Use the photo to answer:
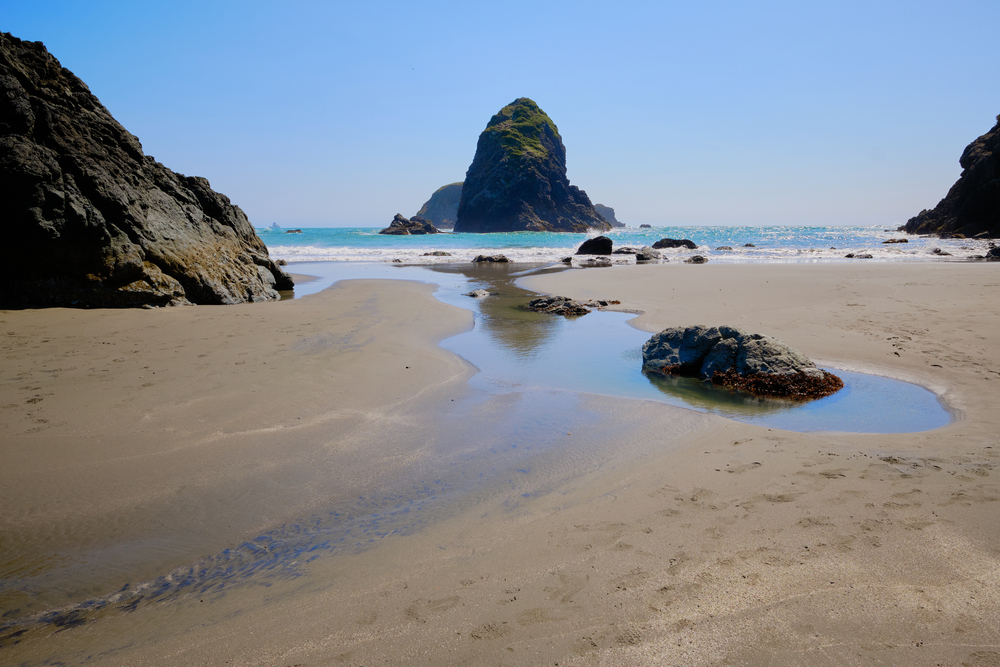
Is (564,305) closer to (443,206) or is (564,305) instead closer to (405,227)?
(405,227)

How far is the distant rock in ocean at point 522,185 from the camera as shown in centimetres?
10594

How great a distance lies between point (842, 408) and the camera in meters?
5.68

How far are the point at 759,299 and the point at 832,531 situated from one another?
10858mm

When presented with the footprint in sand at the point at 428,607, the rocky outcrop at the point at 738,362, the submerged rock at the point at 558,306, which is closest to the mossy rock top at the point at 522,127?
the submerged rock at the point at 558,306

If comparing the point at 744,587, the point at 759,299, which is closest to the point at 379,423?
the point at 744,587

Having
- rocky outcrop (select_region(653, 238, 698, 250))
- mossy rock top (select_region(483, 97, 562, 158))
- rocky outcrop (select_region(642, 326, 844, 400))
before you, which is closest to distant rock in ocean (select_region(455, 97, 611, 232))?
mossy rock top (select_region(483, 97, 562, 158))

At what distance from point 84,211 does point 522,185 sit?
332 ft

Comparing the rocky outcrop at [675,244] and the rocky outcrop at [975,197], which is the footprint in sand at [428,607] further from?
the rocky outcrop at [975,197]

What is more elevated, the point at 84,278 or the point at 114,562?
the point at 84,278

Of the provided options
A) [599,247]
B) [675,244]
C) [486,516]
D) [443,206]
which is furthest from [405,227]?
[486,516]

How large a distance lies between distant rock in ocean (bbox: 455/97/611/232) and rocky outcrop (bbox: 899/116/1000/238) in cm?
6394

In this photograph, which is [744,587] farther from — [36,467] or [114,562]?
[36,467]

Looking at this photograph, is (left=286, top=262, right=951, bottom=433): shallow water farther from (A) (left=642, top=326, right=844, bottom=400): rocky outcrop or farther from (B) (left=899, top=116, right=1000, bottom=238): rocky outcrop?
(B) (left=899, top=116, right=1000, bottom=238): rocky outcrop

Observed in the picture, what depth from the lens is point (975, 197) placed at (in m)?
47.7
